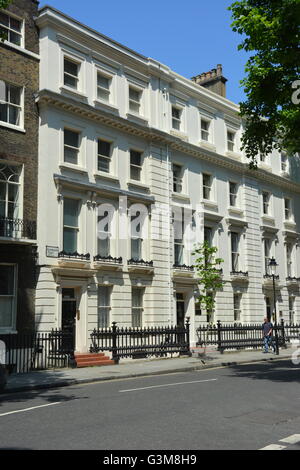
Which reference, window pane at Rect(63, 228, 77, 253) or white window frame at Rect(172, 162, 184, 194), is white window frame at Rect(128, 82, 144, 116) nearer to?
white window frame at Rect(172, 162, 184, 194)

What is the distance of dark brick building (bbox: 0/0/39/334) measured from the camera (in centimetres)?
1991

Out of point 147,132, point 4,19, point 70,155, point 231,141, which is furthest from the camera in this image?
point 231,141

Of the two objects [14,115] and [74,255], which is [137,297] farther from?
[14,115]

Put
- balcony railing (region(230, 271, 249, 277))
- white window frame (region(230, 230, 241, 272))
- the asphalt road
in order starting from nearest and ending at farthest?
the asphalt road
balcony railing (region(230, 271, 249, 277))
white window frame (region(230, 230, 241, 272))

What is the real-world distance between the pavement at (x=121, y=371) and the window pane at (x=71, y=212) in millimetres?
6364

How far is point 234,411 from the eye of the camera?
9695 millimetres

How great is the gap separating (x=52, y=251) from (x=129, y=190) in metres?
5.88

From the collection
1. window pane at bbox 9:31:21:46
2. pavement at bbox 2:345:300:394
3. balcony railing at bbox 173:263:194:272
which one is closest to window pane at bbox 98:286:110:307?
pavement at bbox 2:345:300:394

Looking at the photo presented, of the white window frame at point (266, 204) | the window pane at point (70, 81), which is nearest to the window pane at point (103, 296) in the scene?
the window pane at point (70, 81)

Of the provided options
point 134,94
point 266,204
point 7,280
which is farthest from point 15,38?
point 266,204

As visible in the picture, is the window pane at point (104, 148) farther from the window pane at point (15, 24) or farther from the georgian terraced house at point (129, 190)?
the window pane at point (15, 24)

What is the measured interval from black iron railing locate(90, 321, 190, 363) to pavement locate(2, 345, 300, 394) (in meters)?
0.45

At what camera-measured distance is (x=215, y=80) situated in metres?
34.9

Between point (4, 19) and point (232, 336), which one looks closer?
point (4, 19)
